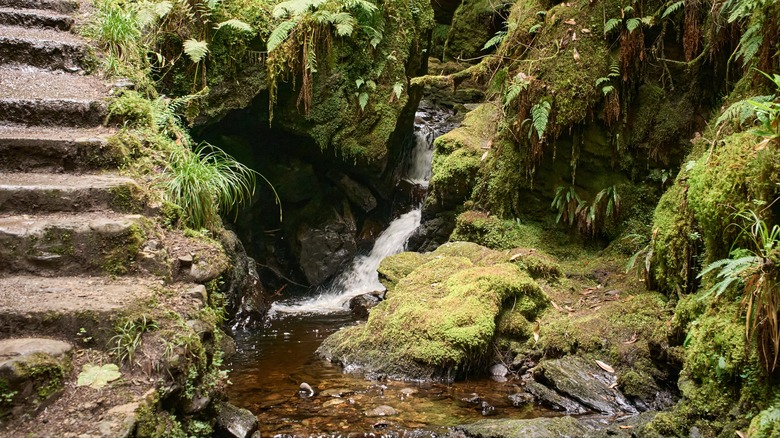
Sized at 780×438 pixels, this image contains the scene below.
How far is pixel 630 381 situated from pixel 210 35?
6.91 meters

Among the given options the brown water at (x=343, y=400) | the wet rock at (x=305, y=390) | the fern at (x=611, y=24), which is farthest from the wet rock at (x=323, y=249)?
the fern at (x=611, y=24)

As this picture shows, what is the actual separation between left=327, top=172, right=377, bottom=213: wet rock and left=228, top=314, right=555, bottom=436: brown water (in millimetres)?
4478

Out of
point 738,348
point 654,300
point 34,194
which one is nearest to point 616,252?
point 654,300

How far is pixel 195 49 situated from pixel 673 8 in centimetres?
590

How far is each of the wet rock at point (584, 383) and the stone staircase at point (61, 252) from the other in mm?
3248

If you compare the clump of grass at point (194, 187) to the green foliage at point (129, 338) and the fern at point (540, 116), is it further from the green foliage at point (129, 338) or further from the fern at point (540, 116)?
the fern at point (540, 116)

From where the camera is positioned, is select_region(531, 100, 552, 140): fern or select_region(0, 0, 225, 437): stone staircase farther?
select_region(531, 100, 552, 140): fern

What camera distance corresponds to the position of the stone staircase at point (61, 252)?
2.86 metres

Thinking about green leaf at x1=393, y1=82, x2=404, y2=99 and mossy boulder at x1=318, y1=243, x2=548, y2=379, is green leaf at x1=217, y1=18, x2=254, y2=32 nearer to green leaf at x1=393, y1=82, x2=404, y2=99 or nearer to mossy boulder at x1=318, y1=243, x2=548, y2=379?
green leaf at x1=393, y1=82, x2=404, y2=99

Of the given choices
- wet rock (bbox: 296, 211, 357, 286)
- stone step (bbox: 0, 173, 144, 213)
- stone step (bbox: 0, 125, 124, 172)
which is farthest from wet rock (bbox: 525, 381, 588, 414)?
wet rock (bbox: 296, 211, 357, 286)

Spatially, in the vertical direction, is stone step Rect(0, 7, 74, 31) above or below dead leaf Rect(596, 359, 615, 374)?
above

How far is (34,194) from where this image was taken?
3928 mm

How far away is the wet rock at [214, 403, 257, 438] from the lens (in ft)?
12.1

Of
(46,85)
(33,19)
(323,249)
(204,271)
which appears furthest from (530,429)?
(323,249)
